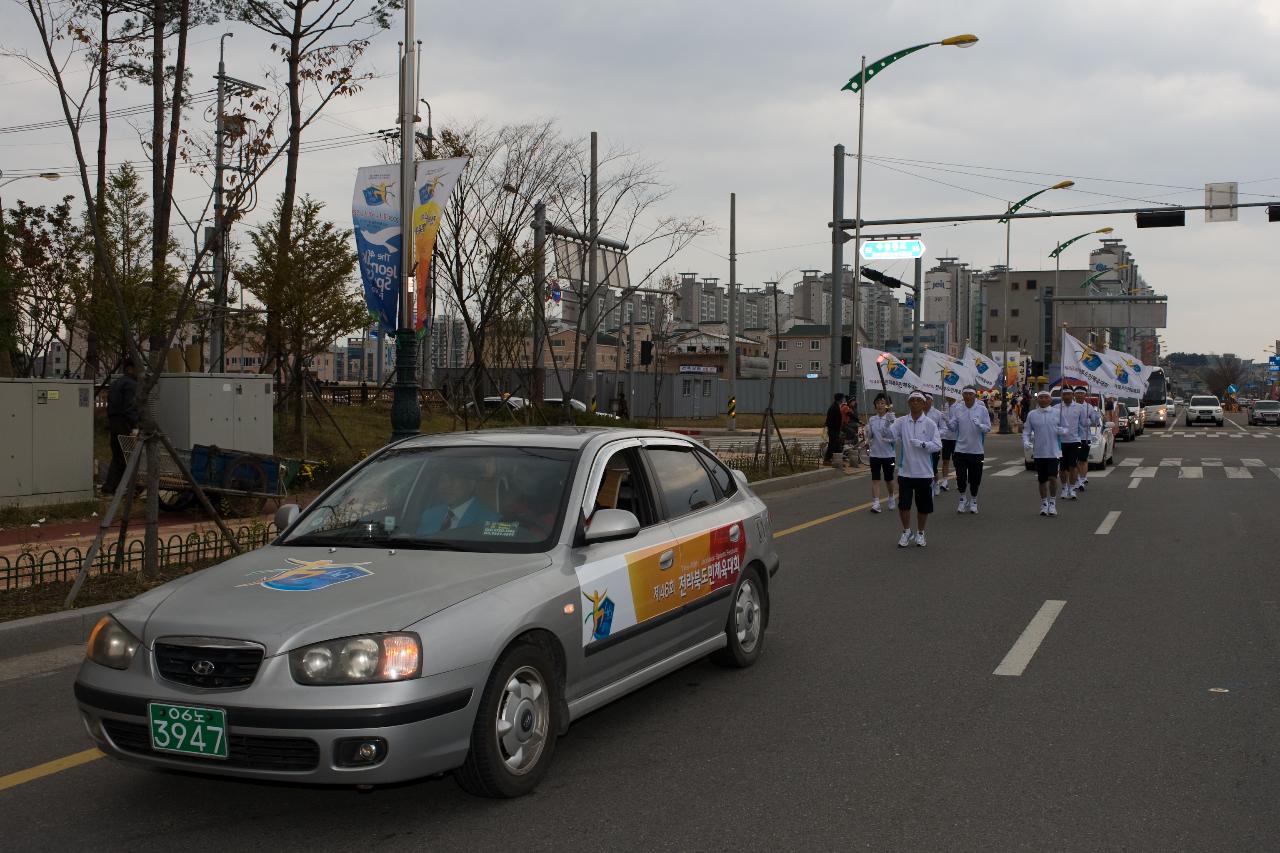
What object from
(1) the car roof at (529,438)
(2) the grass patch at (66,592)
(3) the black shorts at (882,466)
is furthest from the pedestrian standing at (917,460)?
(2) the grass patch at (66,592)

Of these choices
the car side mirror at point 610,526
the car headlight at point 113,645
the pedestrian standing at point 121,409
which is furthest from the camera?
the pedestrian standing at point 121,409

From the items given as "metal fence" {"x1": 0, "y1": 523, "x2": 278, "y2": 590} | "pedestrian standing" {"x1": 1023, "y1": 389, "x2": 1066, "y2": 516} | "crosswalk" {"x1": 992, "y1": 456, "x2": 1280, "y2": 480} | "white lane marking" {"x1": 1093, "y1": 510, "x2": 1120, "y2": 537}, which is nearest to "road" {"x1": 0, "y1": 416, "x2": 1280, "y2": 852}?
"metal fence" {"x1": 0, "y1": 523, "x2": 278, "y2": 590}

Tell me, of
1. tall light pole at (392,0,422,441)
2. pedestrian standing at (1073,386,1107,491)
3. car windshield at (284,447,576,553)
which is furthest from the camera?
pedestrian standing at (1073,386,1107,491)

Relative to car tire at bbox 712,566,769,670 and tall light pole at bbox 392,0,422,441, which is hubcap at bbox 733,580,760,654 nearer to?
car tire at bbox 712,566,769,670

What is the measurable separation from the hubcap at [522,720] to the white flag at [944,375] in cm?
2542

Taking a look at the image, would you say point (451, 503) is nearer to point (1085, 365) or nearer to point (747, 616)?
point (747, 616)

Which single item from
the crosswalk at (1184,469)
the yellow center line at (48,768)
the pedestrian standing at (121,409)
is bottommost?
the crosswalk at (1184,469)

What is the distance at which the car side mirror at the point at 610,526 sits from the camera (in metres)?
5.33

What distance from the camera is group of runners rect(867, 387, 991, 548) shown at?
42.0 ft

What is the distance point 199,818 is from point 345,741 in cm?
88

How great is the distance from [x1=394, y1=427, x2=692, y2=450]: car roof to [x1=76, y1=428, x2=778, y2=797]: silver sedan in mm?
18

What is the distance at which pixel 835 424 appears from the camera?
24.8m

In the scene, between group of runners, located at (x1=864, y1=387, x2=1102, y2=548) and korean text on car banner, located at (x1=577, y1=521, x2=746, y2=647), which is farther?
group of runners, located at (x1=864, y1=387, x2=1102, y2=548)

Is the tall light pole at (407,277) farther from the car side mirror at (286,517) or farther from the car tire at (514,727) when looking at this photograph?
the car tire at (514,727)
